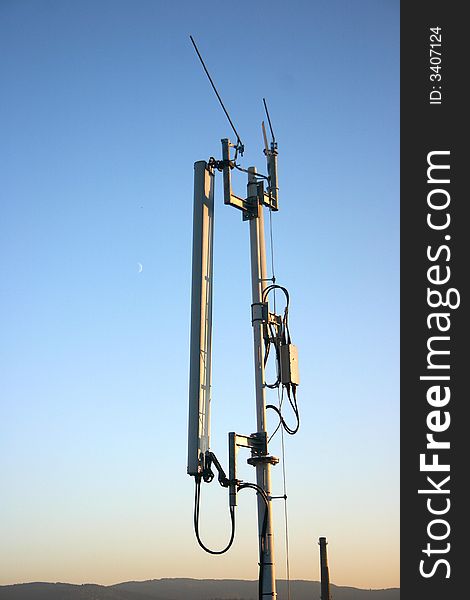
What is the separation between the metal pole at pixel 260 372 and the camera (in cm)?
1426

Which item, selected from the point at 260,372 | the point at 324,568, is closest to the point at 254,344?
the point at 260,372

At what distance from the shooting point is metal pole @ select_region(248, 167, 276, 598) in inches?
561

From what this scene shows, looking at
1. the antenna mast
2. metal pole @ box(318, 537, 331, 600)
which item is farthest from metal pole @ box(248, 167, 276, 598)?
metal pole @ box(318, 537, 331, 600)

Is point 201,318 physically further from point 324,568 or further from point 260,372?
point 324,568

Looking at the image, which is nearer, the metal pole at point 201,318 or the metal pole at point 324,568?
the metal pole at point 201,318

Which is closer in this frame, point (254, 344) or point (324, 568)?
point (254, 344)

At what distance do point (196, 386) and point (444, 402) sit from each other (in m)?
4.00

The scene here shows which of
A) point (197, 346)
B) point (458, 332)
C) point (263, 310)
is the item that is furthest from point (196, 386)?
point (458, 332)

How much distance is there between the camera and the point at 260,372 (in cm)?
1521

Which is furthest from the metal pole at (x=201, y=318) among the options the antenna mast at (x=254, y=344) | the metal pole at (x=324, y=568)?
the metal pole at (x=324, y=568)

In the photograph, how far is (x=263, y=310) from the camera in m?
15.5

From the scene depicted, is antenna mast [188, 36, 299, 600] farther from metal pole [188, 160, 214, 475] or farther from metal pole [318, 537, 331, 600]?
metal pole [318, 537, 331, 600]

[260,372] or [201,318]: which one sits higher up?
[201,318]

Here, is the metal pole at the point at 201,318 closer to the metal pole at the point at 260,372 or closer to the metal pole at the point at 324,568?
the metal pole at the point at 260,372
